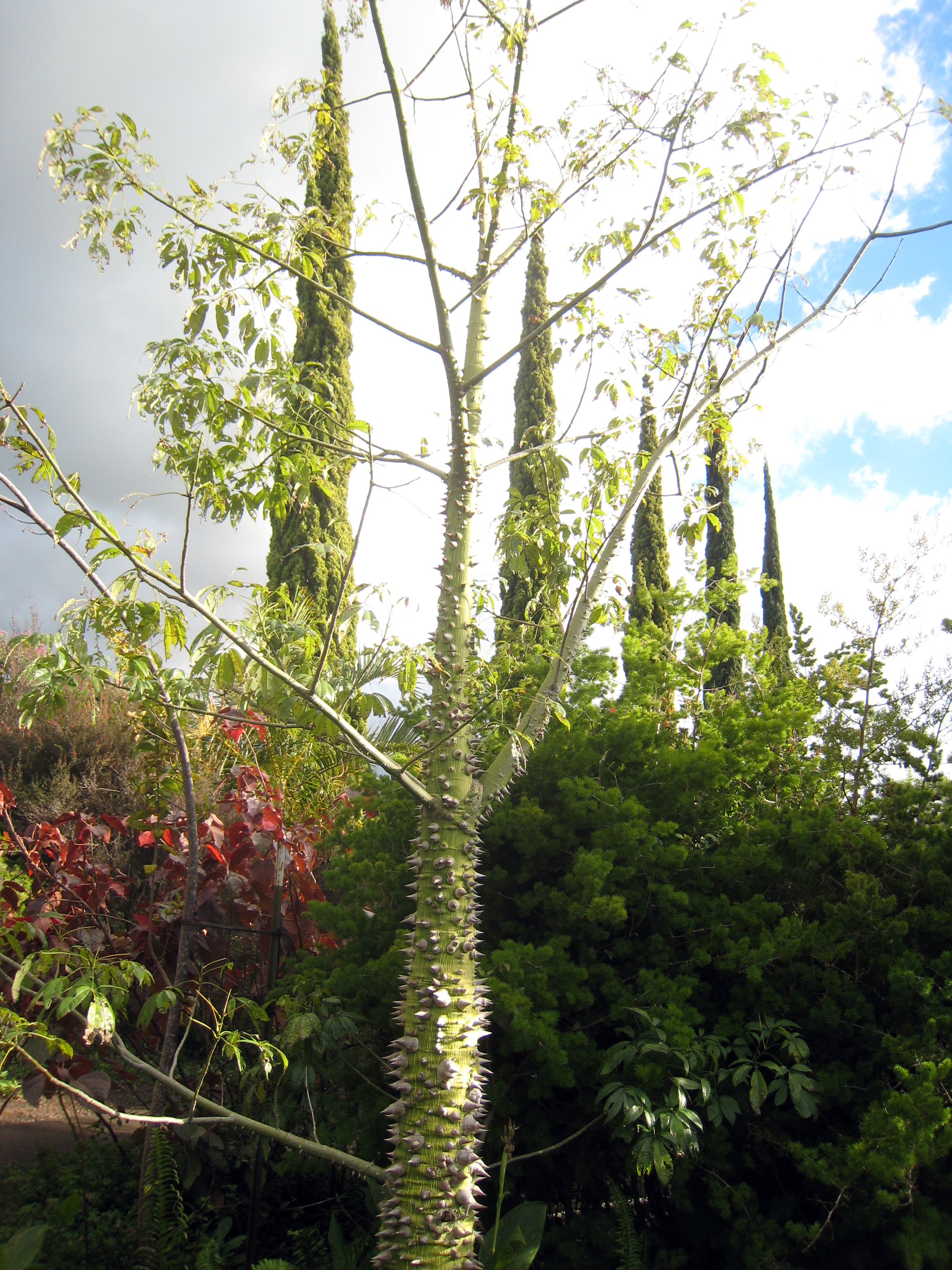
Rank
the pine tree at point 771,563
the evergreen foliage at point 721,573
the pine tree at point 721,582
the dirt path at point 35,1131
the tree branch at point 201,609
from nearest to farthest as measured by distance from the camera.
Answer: the tree branch at point 201,609
the dirt path at point 35,1131
the evergreen foliage at point 721,573
the pine tree at point 721,582
the pine tree at point 771,563

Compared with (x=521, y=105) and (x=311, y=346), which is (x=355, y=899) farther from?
(x=311, y=346)

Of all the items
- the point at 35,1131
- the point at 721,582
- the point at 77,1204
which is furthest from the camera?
the point at 721,582

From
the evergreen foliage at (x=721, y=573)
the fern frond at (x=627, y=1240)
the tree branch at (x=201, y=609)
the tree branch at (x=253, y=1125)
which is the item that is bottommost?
the fern frond at (x=627, y=1240)

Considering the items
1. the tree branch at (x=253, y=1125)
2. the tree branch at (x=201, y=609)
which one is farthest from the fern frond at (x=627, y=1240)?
the tree branch at (x=201, y=609)

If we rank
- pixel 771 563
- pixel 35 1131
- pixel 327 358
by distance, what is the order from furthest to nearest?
1. pixel 771 563
2. pixel 327 358
3. pixel 35 1131

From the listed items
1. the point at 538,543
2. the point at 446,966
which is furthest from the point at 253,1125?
the point at 538,543

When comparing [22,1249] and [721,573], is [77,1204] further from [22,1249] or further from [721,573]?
[721,573]

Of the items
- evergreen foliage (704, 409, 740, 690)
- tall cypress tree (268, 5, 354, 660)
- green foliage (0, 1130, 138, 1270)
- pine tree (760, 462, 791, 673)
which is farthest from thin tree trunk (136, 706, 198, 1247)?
pine tree (760, 462, 791, 673)

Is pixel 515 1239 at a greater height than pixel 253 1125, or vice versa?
pixel 253 1125

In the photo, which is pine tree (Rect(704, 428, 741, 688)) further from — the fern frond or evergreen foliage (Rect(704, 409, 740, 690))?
the fern frond

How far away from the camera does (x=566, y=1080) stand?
2672 mm

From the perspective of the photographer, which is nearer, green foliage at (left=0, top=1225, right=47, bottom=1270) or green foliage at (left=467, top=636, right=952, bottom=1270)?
green foliage at (left=0, top=1225, right=47, bottom=1270)

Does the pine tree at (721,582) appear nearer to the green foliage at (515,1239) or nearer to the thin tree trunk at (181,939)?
the thin tree trunk at (181,939)

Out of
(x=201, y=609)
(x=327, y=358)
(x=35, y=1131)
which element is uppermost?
(x=327, y=358)
